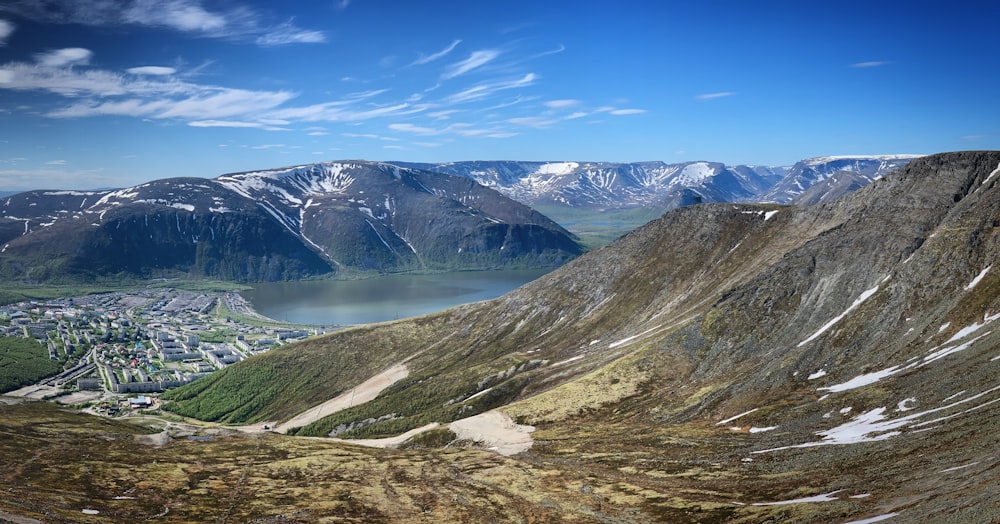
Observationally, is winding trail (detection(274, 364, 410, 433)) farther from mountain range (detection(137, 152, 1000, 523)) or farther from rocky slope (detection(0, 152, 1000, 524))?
rocky slope (detection(0, 152, 1000, 524))

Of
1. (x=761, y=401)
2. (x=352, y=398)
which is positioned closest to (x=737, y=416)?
(x=761, y=401)

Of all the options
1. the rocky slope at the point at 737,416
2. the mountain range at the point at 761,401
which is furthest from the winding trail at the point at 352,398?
the rocky slope at the point at 737,416

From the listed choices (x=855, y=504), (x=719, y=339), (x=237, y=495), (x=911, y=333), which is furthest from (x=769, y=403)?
(x=237, y=495)

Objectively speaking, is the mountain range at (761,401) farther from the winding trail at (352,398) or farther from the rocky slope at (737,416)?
the winding trail at (352,398)

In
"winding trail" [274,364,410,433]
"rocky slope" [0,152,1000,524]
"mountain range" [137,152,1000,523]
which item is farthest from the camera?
"winding trail" [274,364,410,433]

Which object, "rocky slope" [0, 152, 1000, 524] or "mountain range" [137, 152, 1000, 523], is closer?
"mountain range" [137, 152, 1000, 523]

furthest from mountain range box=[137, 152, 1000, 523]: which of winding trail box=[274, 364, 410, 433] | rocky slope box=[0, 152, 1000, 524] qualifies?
winding trail box=[274, 364, 410, 433]

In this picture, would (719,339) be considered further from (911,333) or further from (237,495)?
(237,495)

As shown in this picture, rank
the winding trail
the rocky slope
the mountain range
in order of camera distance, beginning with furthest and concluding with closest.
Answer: the winding trail → the rocky slope → the mountain range

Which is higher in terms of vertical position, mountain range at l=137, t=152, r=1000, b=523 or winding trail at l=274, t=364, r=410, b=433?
mountain range at l=137, t=152, r=1000, b=523
